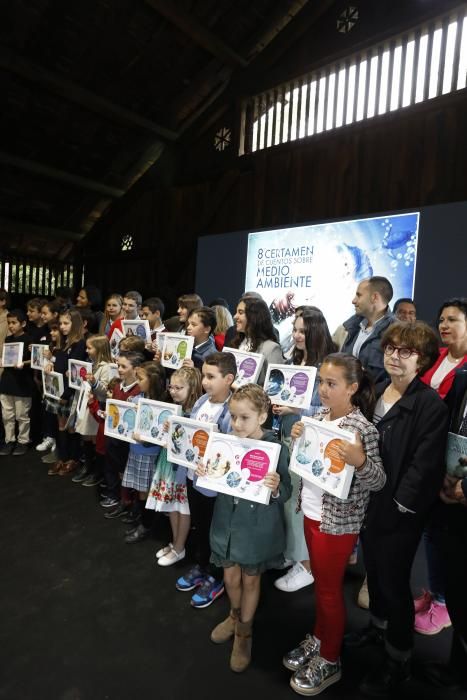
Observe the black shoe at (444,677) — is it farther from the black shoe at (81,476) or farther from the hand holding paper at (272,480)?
the black shoe at (81,476)

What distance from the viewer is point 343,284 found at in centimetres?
499

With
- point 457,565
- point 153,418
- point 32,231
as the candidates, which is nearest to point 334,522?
point 457,565

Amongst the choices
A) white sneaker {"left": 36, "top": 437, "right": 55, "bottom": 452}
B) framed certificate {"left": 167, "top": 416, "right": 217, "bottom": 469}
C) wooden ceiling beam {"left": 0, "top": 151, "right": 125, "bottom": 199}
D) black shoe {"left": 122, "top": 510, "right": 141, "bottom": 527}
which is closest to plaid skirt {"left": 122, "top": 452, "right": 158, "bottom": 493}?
black shoe {"left": 122, "top": 510, "right": 141, "bottom": 527}

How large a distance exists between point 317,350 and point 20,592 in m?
2.07

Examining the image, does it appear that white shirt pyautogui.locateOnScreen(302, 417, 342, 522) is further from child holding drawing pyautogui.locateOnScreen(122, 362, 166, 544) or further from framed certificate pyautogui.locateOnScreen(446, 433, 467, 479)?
child holding drawing pyautogui.locateOnScreen(122, 362, 166, 544)

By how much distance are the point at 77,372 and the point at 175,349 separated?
1022mm

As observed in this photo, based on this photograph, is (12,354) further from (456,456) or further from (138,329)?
(456,456)

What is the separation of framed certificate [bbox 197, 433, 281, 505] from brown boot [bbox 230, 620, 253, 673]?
0.57 m

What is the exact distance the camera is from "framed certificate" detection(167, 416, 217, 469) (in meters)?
2.09

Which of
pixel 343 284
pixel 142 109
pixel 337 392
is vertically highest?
pixel 142 109

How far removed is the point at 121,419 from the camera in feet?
9.13

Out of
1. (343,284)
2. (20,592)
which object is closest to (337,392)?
(20,592)

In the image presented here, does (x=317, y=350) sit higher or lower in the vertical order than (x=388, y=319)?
lower

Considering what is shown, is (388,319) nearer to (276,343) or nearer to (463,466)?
(276,343)
